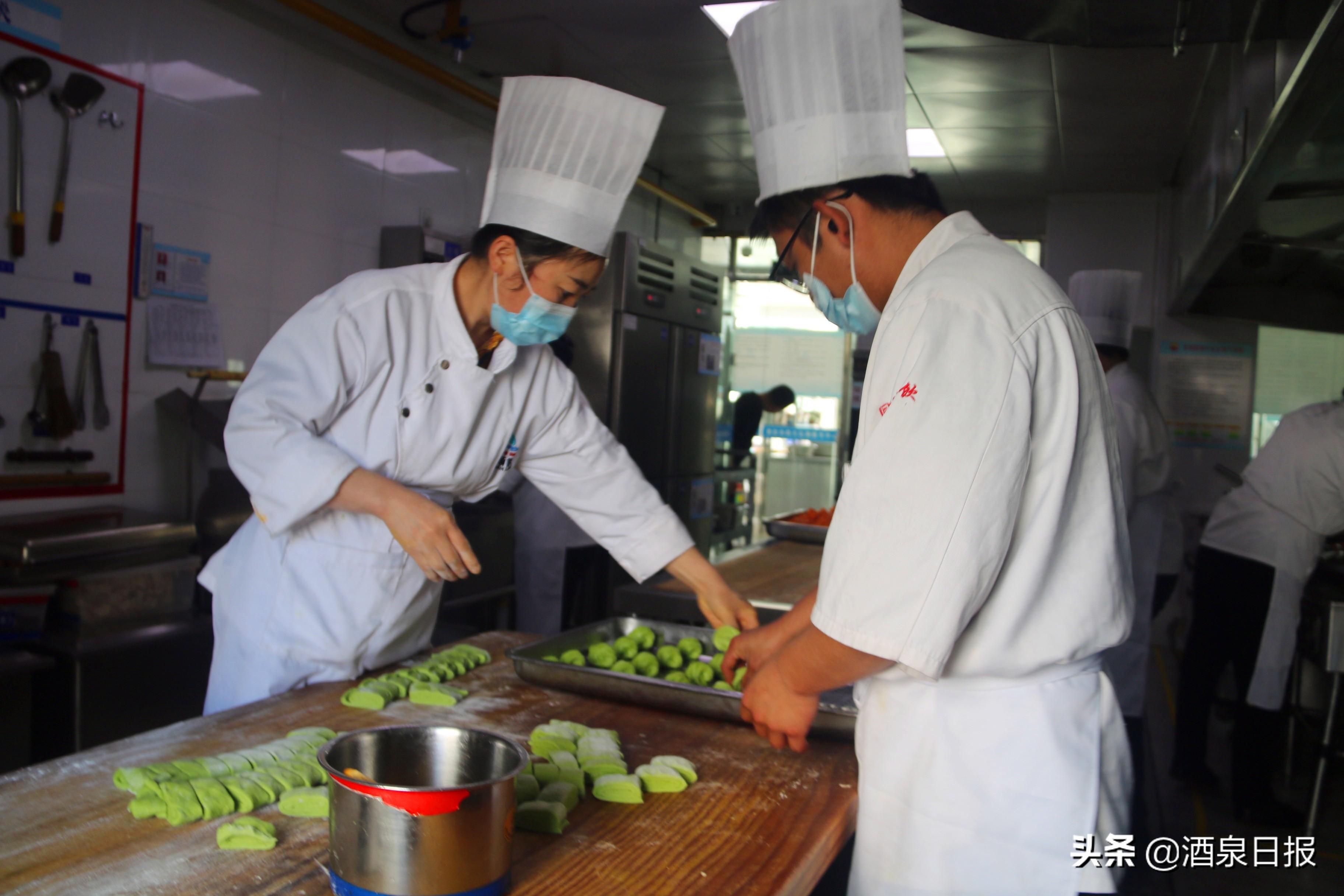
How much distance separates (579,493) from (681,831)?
100 cm

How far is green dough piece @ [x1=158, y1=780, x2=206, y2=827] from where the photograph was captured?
1068mm

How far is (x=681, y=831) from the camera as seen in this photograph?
1152mm

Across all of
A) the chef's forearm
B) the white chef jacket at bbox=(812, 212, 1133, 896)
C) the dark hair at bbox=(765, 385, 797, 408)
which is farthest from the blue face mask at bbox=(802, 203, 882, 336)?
the dark hair at bbox=(765, 385, 797, 408)

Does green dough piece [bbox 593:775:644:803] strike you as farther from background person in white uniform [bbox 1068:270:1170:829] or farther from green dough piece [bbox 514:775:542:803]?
background person in white uniform [bbox 1068:270:1170:829]

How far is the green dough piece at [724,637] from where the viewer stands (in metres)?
1.88

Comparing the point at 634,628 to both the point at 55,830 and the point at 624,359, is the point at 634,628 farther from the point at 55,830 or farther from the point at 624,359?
the point at 624,359

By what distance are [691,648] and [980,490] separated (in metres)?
0.96

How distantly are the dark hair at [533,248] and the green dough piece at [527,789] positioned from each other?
Result: 0.97m

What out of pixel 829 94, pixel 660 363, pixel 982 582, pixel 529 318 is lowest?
pixel 982 582

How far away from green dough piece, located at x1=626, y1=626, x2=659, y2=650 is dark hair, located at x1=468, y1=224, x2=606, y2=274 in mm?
751

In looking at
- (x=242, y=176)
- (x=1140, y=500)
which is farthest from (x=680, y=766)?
(x=1140, y=500)

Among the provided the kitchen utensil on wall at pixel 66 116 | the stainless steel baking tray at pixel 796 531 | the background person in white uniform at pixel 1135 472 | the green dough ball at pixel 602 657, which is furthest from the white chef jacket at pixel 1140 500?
the kitchen utensil on wall at pixel 66 116

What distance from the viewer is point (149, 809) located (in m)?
1.08

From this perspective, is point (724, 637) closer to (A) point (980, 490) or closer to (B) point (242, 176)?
(A) point (980, 490)
